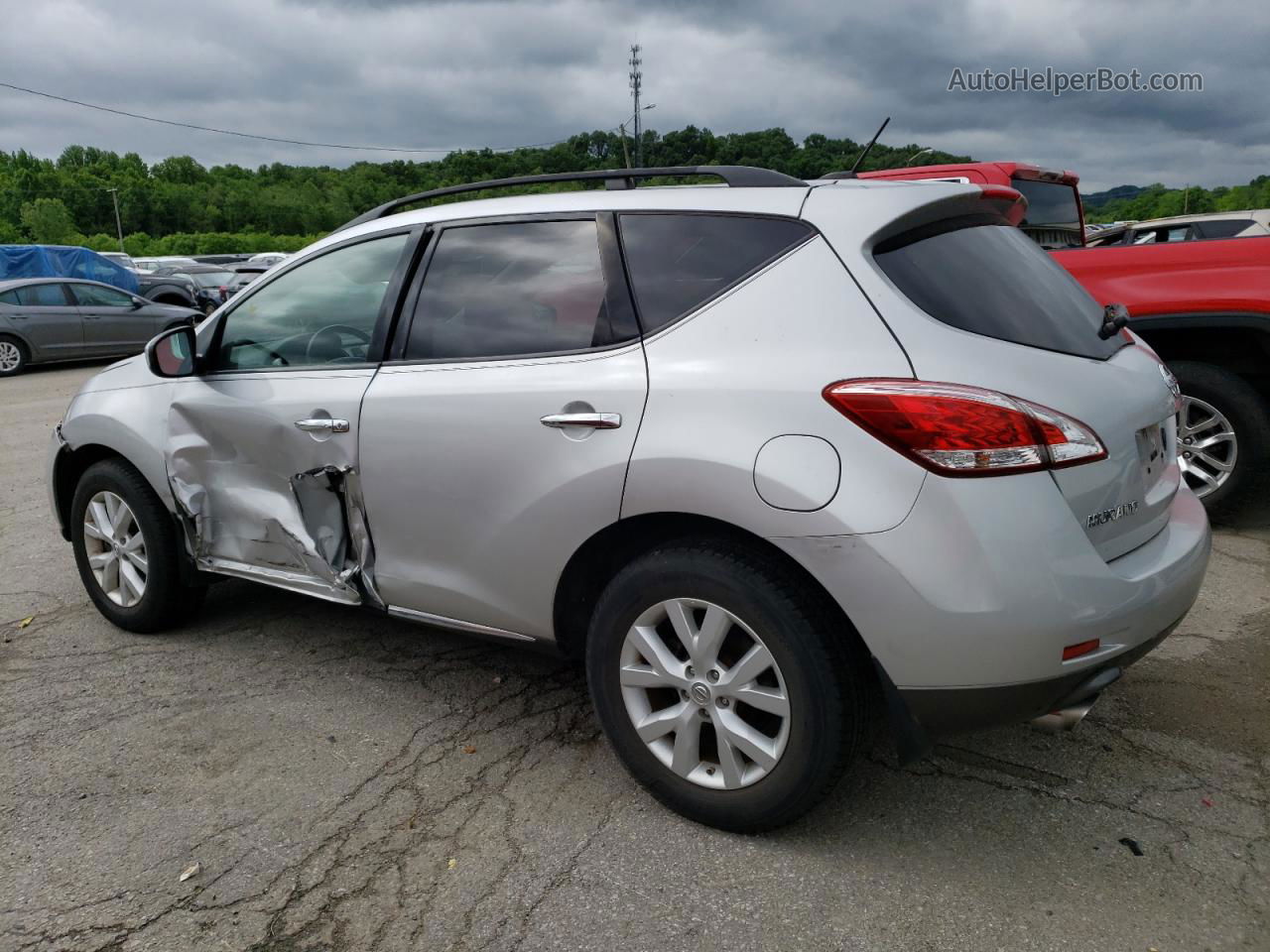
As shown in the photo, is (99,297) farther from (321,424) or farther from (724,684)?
(724,684)

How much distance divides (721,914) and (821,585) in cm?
81

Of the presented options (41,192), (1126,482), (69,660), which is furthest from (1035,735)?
(41,192)

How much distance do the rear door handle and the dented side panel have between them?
0.01m

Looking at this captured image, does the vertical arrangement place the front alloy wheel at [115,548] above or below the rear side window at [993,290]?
below

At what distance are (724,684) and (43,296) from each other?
15.8 metres

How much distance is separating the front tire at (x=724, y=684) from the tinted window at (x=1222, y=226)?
39.8ft

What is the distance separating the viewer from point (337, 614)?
4320mm

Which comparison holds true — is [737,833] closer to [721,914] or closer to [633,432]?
[721,914]

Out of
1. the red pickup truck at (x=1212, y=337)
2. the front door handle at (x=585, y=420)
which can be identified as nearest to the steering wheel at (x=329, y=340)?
the front door handle at (x=585, y=420)

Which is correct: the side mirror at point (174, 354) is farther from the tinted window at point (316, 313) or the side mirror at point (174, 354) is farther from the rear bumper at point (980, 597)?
the rear bumper at point (980, 597)

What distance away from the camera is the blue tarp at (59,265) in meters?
21.5

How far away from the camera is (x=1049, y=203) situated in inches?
296

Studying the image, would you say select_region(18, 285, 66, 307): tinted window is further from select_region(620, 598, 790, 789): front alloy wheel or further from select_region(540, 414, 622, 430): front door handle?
select_region(620, 598, 790, 789): front alloy wheel

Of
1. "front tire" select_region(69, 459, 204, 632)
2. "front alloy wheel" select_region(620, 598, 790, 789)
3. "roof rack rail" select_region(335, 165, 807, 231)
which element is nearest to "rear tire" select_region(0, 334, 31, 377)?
"front tire" select_region(69, 459, 204, 632)
